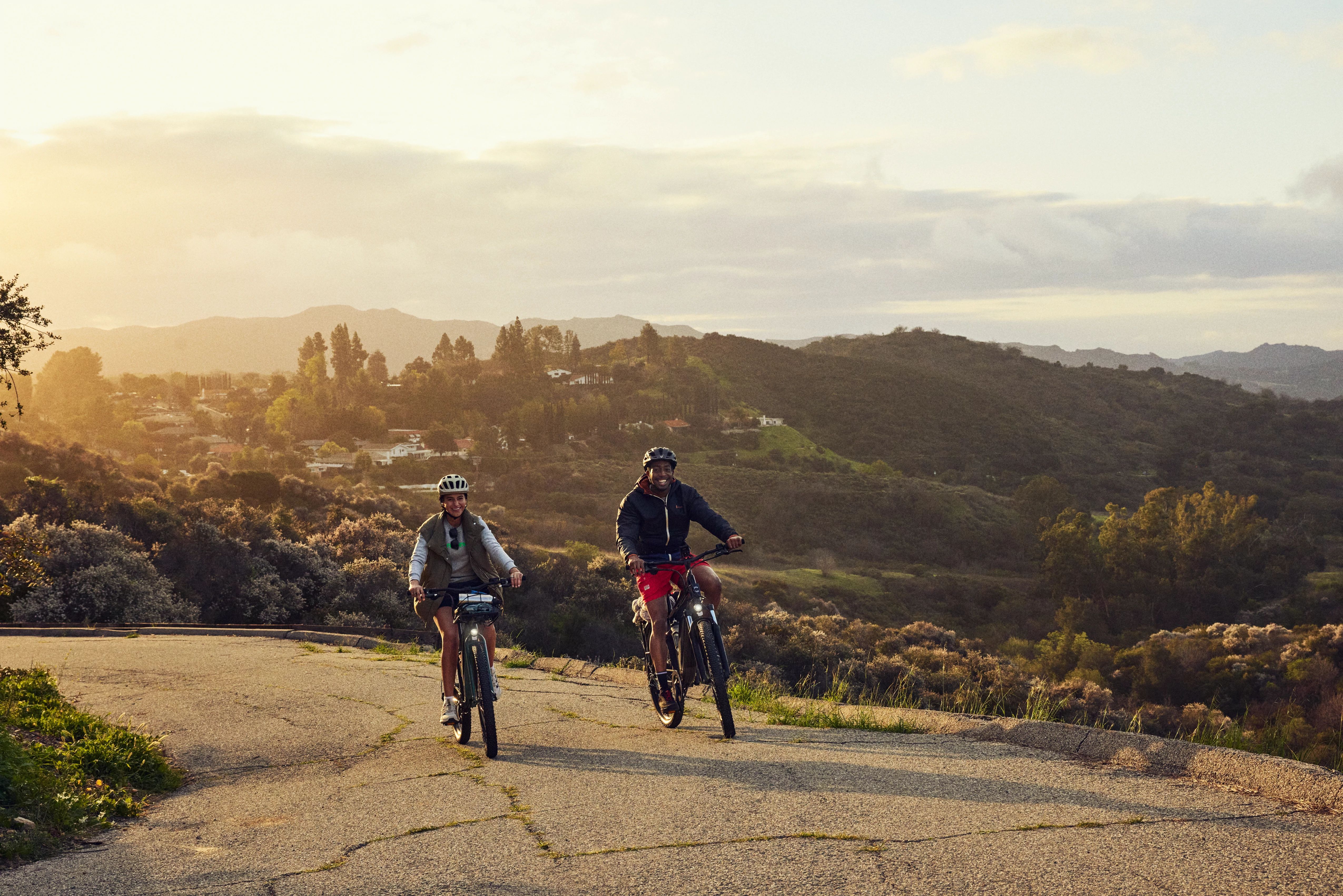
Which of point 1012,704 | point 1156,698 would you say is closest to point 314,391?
point 1156,698

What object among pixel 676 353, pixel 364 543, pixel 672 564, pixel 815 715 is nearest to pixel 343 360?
pixel 676 353

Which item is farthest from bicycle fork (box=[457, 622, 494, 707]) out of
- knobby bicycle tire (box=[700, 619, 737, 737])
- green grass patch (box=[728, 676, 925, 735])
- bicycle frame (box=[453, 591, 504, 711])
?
green grass patch (box=[728, 676, 925, 735])

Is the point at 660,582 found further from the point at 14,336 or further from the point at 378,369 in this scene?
the point at 378,369

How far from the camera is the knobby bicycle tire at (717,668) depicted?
6.89 meters

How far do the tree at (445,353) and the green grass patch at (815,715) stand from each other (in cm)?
13500

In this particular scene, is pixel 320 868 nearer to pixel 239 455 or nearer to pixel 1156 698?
pixel 1156 698

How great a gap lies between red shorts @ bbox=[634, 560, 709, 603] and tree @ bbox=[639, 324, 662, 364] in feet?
419

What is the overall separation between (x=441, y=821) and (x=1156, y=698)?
37.1 metres

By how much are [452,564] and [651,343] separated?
131800 millimetres

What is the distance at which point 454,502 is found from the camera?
6922 millimetres

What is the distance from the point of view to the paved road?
411 centimetres

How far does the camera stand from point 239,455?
282 ft

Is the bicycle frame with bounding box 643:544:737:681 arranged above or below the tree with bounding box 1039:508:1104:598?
above

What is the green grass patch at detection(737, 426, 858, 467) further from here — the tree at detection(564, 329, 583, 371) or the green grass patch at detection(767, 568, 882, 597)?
the tree at detection(564, 329, 583, 371)
